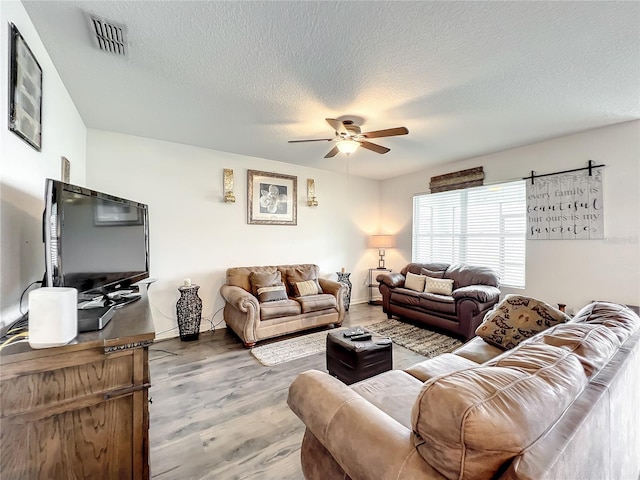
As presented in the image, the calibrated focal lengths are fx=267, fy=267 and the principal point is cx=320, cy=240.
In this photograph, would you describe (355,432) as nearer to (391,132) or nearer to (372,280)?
(391,132)

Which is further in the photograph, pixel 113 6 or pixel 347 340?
pixel 347 340

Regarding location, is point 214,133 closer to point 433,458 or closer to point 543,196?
point 433,458

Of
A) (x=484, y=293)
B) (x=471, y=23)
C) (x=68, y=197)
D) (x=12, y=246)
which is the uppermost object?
(x=471, y=23)

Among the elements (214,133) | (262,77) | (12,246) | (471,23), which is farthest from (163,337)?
(471,23)

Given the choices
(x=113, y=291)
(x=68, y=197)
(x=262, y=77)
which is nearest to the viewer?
(x=68, y=197)

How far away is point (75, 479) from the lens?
1050mm

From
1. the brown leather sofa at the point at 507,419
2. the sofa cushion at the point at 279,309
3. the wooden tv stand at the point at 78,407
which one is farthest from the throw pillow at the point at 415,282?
the wooden tv stand at the point at 78,407

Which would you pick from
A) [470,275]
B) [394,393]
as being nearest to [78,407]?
[394,393]

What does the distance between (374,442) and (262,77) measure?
92.5 inches

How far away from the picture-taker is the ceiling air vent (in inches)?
61.4

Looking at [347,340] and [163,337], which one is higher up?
[347,340]

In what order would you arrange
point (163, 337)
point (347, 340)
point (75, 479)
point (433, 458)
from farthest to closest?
point (163, 337), point (347, 340), point (75, 479), point (433, 458)

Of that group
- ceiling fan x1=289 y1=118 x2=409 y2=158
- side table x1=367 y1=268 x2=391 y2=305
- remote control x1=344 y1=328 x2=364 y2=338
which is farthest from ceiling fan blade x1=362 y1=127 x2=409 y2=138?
side table x1=367 y1=268 x2=391 y2=305

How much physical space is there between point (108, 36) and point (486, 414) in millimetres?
2596
